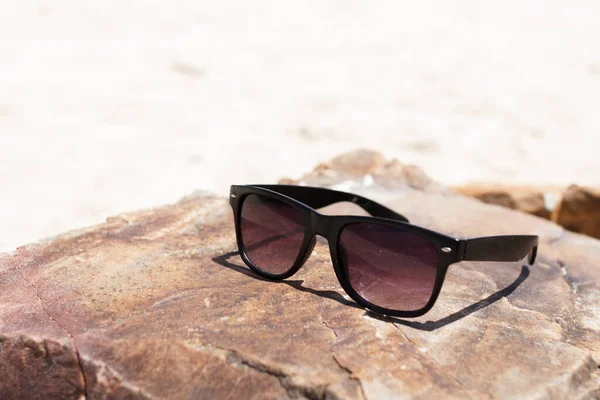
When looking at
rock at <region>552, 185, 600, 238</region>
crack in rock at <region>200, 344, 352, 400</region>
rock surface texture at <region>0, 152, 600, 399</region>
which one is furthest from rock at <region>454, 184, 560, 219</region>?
crack in rock at <region>200, 344, 352, 400</region>

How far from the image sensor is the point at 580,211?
2.86 m

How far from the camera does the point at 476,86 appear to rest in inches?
198

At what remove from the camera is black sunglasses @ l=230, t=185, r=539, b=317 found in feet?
4.15

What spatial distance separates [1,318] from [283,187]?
0.90 m

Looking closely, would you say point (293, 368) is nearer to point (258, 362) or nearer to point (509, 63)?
point (258, 362)

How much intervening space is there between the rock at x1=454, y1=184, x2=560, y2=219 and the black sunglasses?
142 centimetres

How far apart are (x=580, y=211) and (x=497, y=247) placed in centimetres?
177

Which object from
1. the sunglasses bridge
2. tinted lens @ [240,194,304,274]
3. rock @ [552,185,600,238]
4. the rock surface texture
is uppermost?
the sunglasses bridge

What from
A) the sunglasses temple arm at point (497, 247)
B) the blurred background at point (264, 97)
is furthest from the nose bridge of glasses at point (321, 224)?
the blurred background at point (264, 97)

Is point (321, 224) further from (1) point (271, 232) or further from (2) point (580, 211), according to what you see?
(2) point (580, 211)

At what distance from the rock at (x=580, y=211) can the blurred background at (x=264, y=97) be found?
33.4 inches

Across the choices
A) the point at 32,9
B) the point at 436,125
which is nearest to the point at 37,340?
the point at 436,125

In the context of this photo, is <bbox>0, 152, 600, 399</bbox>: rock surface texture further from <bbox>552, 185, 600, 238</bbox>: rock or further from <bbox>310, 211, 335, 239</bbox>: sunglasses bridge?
Answer: <bbox>552, 185, 600, 238</bbox>: rock

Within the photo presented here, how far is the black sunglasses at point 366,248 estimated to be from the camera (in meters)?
1.27
